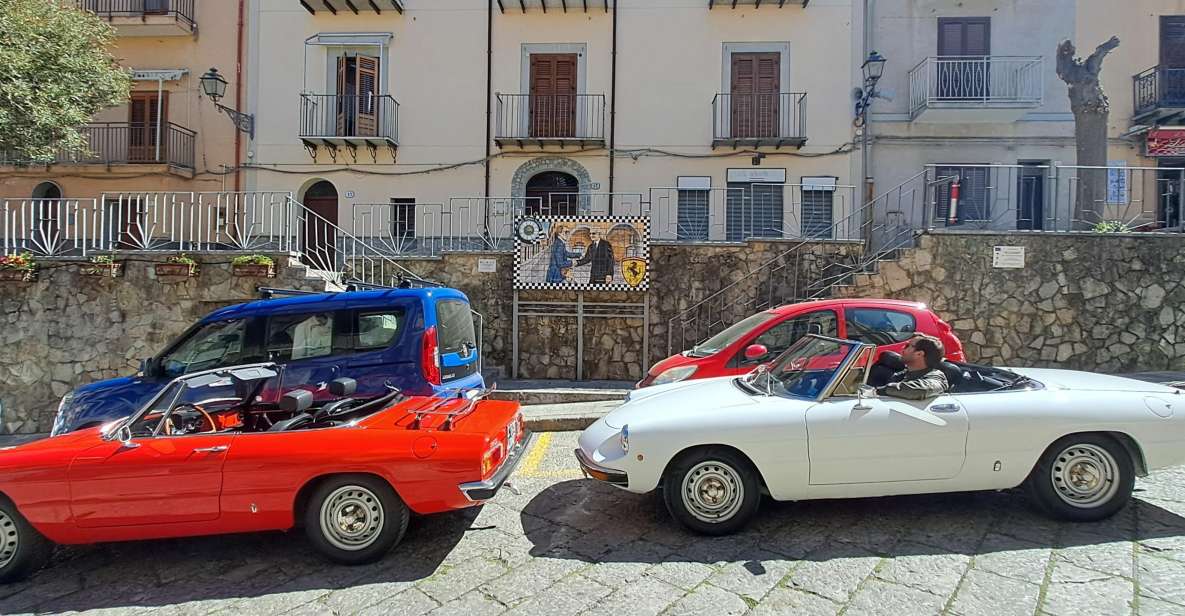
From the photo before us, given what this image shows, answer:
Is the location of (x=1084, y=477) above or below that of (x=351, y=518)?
above

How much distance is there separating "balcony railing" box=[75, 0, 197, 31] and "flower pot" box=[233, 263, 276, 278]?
990 centimetres

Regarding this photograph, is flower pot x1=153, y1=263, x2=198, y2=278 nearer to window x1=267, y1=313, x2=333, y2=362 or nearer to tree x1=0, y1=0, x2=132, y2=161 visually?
tree x1=0, y1=0, x2=132, y2=161

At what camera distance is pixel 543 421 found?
7.19m

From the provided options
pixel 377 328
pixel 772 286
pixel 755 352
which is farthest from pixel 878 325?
pixel 377 328

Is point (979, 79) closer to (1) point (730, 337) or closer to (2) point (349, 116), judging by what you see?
(1) point (730, 337)

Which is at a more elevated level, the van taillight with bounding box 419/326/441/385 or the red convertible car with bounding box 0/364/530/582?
the van taillight with bounding box 419/326/441/385

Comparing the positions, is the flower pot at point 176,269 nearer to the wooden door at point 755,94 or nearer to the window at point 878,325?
the window at point 878,325

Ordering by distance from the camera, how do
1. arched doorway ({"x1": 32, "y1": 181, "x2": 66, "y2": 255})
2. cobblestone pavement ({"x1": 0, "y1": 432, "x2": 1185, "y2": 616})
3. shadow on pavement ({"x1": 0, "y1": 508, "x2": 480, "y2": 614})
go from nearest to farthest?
cobblestone pavement ({"x1": 0, "y1": 432, "x2": 1185, "y2": 616}) → shadow on pavement ({"x1": 0, "y1": 508, "x2": 480, "y2": 614}) → arched doorway ({"x1": 32, "y1": 181, "x2": 66, "y2": 255})

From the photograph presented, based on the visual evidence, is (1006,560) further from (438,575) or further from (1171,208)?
(1171,208)

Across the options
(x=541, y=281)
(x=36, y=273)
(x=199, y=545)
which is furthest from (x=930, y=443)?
(x=36, y=273)

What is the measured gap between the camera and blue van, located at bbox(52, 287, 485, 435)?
17.3 feet

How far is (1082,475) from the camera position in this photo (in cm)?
379

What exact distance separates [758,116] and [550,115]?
16.8ft

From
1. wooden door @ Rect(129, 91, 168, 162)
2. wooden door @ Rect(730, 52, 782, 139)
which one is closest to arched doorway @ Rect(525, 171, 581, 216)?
wooden door @ Rect(730, 52, 782, 139)
